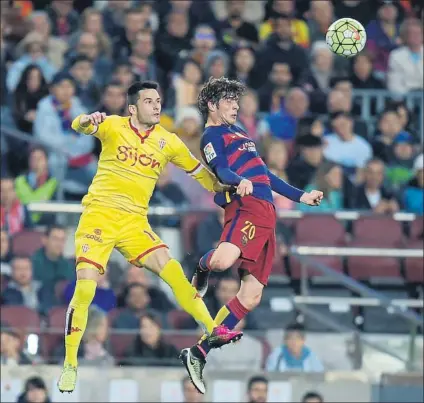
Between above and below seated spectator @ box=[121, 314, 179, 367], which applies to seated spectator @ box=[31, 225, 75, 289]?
above

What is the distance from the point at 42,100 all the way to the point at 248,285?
6.44 meters

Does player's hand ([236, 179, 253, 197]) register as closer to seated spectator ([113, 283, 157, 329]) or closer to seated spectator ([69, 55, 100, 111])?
seated spectator ([113, 283, 157, 329])

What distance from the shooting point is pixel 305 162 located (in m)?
20.0

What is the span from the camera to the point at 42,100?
66.5 feet

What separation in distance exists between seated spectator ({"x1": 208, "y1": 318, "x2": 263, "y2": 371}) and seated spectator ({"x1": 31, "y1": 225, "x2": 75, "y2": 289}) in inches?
73.1

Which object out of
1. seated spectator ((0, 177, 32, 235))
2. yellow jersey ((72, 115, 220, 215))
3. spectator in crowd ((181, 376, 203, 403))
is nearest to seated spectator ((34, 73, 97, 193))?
seated spectator ((0, 177, 32, 235))

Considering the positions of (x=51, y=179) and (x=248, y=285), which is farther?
(x=51, y=179)

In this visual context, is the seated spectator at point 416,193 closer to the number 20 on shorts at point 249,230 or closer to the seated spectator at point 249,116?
the seated spectator at point 249,116

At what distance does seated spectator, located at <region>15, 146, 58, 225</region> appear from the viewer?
1975cm

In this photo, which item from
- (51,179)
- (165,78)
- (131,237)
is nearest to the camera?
(131,237)

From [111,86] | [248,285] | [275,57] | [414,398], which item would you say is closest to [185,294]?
[248,285]

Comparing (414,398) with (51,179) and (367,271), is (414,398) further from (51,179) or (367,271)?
(51,179)

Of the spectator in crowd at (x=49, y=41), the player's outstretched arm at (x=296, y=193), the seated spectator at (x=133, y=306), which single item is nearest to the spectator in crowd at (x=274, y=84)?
the spectator in crowd at (x=49, y=41)

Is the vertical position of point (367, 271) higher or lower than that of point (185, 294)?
higher
